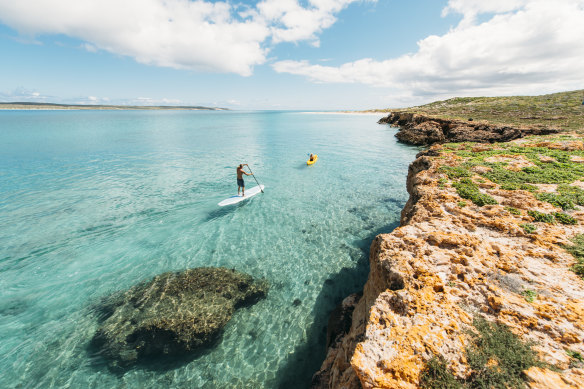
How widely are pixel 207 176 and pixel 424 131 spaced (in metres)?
43.2

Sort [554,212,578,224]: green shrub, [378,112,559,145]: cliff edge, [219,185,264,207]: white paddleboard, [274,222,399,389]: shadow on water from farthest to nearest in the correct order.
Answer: [378,112,559,145]: cliff edge, [219,185,264,207]: white paddleboard, [274,222,399,389]: shadow on water, [554,212,578,224]: green shrub

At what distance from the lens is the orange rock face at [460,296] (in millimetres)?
4332

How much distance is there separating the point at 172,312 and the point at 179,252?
195 inches

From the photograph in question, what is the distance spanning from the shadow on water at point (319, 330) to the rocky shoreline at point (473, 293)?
1.20 m

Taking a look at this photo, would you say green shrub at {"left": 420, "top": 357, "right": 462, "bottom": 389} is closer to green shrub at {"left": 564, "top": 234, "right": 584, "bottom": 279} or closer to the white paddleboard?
green shrub at {"left": 564, "top": 234, "right": 584, "bottom": 279}

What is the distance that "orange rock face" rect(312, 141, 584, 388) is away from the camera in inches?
171

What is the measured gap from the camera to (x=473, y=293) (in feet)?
18.8

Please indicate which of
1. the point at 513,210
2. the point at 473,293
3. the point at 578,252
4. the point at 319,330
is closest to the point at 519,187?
the point at 513,210

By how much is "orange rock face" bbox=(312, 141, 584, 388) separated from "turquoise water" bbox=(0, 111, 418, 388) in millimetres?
3927

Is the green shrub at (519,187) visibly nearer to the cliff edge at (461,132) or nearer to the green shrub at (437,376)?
the green shrub at (437,376)

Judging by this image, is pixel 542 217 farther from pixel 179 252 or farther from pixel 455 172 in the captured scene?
pixel 179 252

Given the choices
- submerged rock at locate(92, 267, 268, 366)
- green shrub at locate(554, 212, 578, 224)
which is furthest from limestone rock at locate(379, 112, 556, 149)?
submerged rock at locate(92, 267, 268, 366)

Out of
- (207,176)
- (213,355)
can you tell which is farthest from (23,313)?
(207,176)

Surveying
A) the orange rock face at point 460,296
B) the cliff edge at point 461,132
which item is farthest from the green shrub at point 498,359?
the cliff edge at point 461,132
